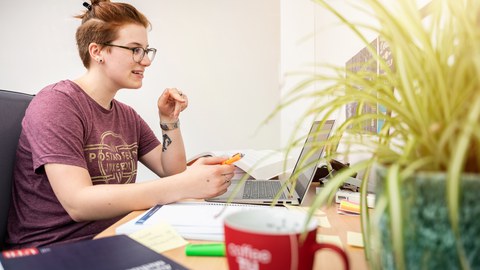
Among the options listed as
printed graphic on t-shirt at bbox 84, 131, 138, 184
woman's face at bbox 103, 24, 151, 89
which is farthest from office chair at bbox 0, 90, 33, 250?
woman's face at bbox 103, 24, 151, 89

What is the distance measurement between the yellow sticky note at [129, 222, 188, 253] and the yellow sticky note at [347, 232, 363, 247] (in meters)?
Answer: 0.25

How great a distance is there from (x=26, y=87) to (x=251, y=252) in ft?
8.33

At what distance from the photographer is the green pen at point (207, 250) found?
19.6 inches

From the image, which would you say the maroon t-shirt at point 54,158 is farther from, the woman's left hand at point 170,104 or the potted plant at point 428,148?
the potted plant at point 428,148

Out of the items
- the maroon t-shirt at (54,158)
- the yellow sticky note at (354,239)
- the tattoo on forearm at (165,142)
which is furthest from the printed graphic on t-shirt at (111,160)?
the yellow sticky note at (354,239)

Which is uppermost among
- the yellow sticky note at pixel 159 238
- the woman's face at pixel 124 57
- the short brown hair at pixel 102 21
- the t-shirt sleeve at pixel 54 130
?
the short brown hair at pixel 102 21

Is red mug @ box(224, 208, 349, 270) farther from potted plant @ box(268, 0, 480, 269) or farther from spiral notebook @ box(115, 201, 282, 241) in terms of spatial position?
spiral notebook @ box(115, 201, 282, 241)

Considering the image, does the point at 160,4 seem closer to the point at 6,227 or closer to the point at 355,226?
the point at 6,227

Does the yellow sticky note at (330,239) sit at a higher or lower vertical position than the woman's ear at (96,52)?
lower

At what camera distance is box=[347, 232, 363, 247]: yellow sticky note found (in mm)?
557

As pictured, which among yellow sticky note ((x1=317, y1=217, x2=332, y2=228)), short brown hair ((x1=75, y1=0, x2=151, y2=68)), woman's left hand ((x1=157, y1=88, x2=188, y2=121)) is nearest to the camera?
yellow sticky note ((x1=317, y1=217, x2=332, y2=228))

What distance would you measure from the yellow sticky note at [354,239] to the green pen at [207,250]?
0.67 feet

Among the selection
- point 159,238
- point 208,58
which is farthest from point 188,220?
point 208,58

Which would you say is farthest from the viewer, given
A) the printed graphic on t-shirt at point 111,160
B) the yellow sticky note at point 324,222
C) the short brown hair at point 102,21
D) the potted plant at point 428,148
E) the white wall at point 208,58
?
the white wall at point 208,58
